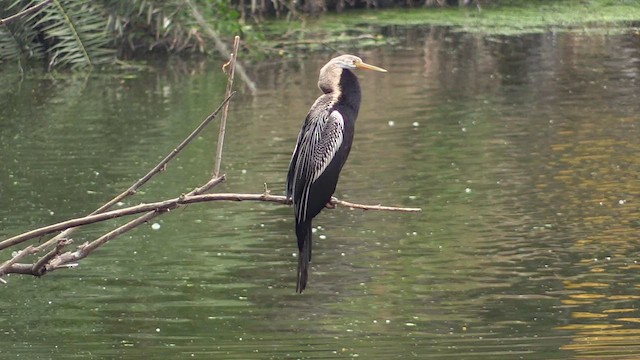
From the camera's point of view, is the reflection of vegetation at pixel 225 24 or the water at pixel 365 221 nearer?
the water at pixel 365 221

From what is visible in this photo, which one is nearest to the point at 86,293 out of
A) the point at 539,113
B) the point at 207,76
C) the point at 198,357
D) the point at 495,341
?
the point at 198,357

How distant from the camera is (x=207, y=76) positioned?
47.9 feet

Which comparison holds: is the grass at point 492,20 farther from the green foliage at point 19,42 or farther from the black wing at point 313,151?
the black wing at point 313,151

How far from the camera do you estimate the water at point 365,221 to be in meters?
6.27

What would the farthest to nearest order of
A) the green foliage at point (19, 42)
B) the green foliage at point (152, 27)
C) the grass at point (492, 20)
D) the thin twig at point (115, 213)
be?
the grass at point (492, 20)
the green foliage at point (19, 42)
the green foliage at point (152, 27)
the thin twig at point (115, 213)

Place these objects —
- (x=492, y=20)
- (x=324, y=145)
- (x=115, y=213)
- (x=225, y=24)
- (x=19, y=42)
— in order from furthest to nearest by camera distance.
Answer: (x=492, y=20)
(x=19, y=42)
(x=225, y=24)
(x=324, y=145)
(x=115, y=213)

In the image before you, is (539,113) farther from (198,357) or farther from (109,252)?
(198,357)

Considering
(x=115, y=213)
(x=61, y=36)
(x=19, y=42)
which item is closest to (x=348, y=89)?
(x=115, y=213)

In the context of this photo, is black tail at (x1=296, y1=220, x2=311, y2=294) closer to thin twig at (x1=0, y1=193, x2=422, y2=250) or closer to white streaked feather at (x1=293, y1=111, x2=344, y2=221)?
white streaked feather at (x1=293, y1=111, x2=344, y2=221)

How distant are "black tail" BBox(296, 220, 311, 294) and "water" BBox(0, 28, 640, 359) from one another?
3.28 ft

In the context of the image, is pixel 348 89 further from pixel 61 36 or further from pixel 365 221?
pixel 61 36

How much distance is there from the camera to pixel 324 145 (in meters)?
4.88

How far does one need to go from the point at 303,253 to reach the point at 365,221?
12.3ft

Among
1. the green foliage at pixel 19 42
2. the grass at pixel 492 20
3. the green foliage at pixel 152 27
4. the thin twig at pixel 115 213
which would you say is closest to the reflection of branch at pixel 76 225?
the thin twig at pixel 115 213
